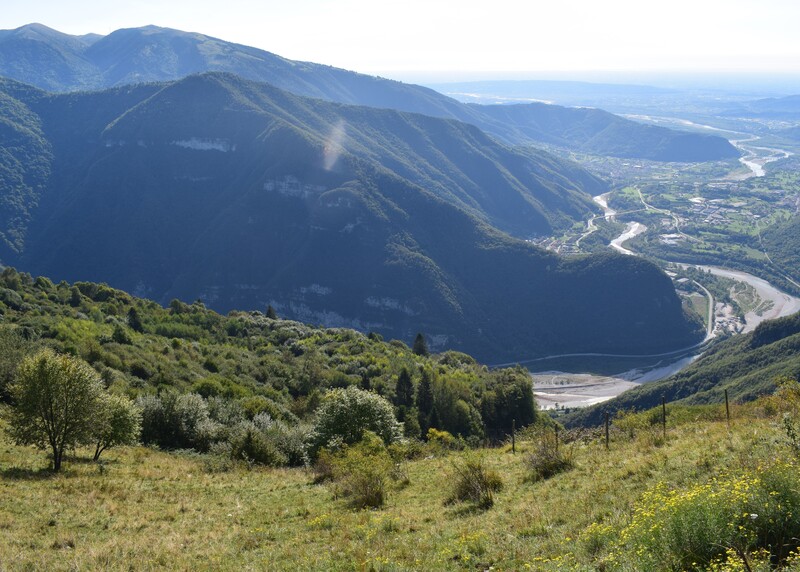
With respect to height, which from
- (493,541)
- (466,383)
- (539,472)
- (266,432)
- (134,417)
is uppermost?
(493,541)

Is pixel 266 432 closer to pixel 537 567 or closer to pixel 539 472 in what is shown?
pixel 539 472

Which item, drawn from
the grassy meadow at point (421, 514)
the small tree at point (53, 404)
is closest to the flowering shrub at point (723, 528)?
the grassy meadow at point (421, 514)

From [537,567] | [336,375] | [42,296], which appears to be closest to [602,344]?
[336,375]

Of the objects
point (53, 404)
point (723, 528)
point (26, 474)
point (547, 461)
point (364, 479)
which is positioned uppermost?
point (723, 528)

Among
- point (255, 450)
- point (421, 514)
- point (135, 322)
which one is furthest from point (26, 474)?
point (135, 322)

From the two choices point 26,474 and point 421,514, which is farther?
point 26,474

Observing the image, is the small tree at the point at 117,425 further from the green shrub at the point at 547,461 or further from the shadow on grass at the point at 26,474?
the green shrub at the point at 547,461

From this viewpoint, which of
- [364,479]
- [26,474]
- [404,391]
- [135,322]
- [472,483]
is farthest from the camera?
[135,322]

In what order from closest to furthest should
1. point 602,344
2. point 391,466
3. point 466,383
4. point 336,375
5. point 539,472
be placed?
point 539,472
point 391,466
point 336,375
point 466,383
point 602,344

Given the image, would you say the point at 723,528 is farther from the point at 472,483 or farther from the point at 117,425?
the point at 117,425
